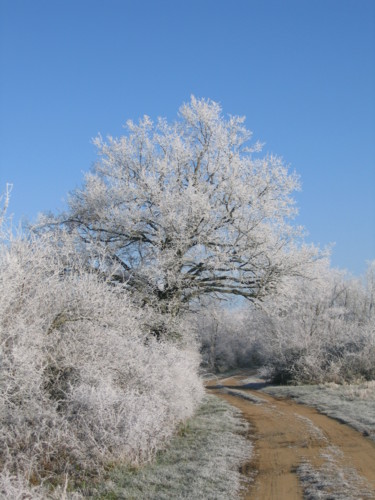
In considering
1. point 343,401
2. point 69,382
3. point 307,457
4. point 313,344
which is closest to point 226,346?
point 313,344

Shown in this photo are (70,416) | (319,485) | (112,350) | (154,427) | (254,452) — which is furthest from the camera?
(112,350)

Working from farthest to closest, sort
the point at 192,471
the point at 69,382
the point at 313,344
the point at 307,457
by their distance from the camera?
the point at 313,344 → the point at 307,457 → the point at 69,382 → the point at 192,471

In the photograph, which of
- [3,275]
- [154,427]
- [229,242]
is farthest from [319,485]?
[229,242]

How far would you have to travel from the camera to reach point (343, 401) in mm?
16844

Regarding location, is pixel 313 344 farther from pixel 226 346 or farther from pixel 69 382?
pixel 226 346

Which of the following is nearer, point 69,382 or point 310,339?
point 69,382

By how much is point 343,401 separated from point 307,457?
8349 millimetres

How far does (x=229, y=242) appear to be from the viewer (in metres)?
18.1

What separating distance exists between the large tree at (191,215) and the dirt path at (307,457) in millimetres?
5677

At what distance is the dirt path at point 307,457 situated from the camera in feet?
24.2

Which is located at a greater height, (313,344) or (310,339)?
(310,339)

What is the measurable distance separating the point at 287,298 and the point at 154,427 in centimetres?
1097

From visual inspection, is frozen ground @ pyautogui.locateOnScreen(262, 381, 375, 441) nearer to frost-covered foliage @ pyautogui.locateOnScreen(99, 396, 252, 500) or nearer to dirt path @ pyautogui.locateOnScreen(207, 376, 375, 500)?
dirt path @ pyautogui.locateOnScreen(207, 376, 375, 500)

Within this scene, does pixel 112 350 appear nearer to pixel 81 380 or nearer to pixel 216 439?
pixel 81 380
